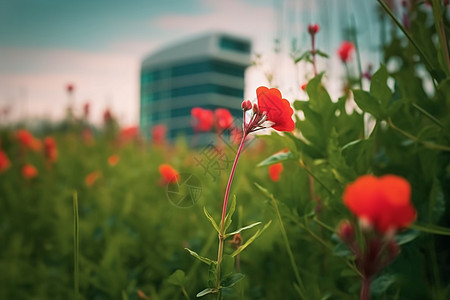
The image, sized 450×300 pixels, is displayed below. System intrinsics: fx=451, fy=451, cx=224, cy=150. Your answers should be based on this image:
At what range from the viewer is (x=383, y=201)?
0.31 m

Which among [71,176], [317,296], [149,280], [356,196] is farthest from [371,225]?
[71,176]

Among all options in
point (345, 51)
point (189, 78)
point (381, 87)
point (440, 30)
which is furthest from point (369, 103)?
point (189, 78)

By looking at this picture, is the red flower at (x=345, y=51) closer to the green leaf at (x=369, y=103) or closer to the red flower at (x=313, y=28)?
the red flower at (x=313, y=28)

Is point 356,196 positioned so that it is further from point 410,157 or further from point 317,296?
point 410,157

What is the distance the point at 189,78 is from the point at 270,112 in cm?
5338

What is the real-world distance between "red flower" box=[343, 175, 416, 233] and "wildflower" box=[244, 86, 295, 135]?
0.24 metres

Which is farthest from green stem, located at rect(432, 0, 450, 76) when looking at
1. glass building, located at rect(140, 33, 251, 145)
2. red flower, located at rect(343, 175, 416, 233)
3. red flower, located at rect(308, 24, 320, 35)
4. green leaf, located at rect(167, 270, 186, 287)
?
glass building, located at rect(140, 33, 251, 145)

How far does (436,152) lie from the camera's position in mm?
848

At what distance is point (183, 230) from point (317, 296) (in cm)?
87

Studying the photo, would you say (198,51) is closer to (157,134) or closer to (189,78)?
(189,78)

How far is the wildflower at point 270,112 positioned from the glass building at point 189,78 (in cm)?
4893

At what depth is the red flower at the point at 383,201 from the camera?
311 mm

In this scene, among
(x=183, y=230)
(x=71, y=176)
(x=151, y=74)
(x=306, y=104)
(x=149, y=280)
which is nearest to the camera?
(x=306, y=104)

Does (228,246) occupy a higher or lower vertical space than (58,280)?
higher
